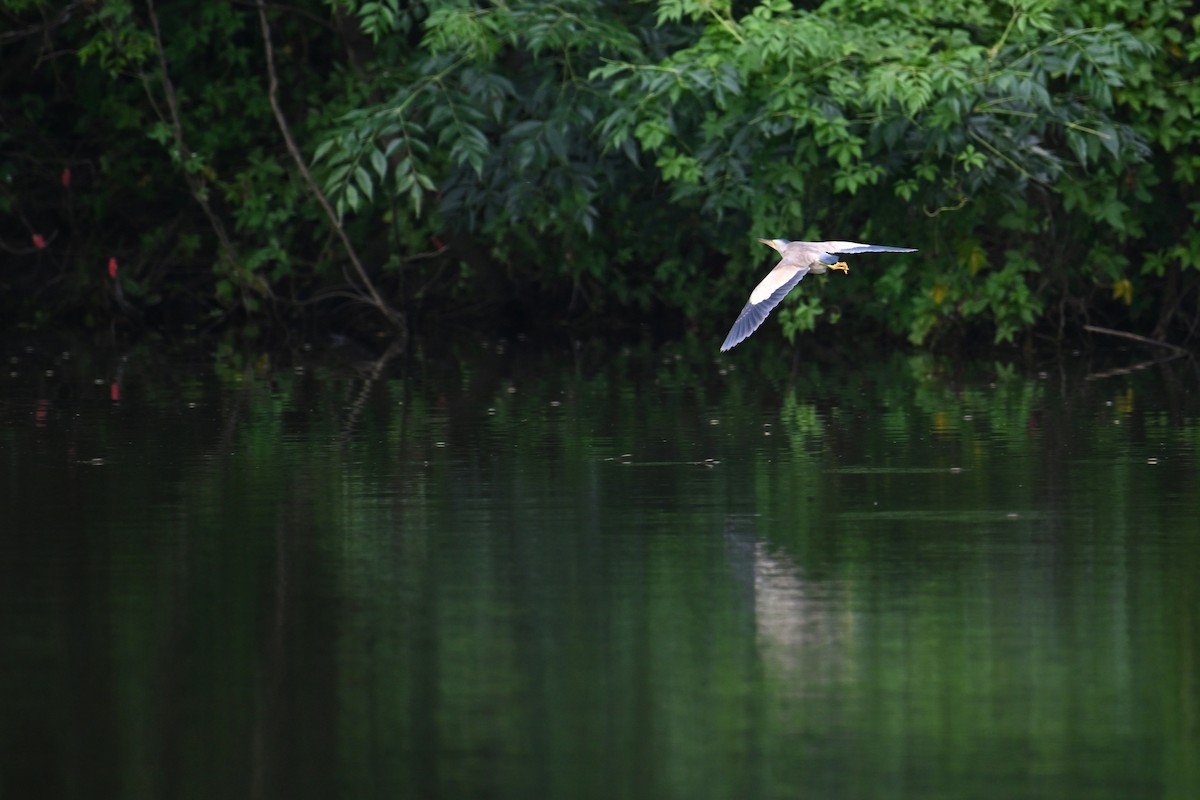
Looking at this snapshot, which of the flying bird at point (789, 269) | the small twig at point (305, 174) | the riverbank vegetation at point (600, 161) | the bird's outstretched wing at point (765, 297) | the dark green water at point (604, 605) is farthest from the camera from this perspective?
the small twig at point (305, 174)

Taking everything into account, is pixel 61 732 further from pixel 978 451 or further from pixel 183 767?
pixel 978 451

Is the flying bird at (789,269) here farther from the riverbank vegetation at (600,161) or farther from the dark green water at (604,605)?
the riverbank vegetation at (600,161)

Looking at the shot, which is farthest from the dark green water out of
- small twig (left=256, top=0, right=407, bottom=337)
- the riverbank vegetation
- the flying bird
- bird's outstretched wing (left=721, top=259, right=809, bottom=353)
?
small twig (left=256, top=0, right=407, bottom=337)

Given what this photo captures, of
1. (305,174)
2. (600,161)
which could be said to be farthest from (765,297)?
(305,174)

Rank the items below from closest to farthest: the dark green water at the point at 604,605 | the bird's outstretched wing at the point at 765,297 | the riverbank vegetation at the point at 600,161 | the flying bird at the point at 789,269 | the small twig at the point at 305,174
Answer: the dark green water at the point at 604,605 → the bird's outstretched wing at the point at 765,297 → the flying bird at the point at 789,269 → the riverbank vegetation at the point at 600,161 → the small twig at the point at 305,174

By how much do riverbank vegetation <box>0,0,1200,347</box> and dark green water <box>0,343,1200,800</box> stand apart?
3.72 metres

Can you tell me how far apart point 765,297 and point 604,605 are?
6.42 metres

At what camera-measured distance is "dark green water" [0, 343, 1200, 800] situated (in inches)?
259

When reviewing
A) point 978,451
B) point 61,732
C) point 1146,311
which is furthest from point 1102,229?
point 61,732

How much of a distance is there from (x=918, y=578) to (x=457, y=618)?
1.78 meters

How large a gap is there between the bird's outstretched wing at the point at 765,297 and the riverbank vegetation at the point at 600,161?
2988 millimetres

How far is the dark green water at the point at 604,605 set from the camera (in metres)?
6.57

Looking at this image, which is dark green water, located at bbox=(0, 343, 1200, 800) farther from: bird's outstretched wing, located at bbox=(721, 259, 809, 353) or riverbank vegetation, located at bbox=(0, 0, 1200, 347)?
riverbank vegetation, located at bbox=(0, 0, 1200, 347)

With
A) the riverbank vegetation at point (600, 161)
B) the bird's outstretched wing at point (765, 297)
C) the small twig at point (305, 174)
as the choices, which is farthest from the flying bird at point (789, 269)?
the small twig at point (305, 174)
